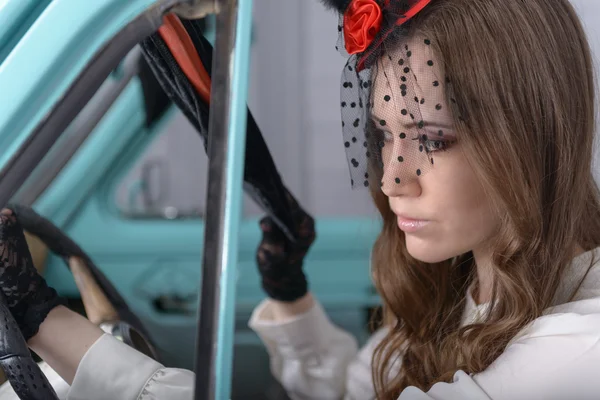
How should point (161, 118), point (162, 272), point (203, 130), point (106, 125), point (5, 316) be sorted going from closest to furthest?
point (5, 316), point (203, 130), point (106, 125), point (161, 118), point (162, 272)

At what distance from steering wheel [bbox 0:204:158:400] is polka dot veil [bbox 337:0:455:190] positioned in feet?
1.39

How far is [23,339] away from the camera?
74 cm

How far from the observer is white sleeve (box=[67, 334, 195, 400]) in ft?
2.52

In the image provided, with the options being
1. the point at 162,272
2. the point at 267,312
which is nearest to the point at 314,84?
the point at 162,272

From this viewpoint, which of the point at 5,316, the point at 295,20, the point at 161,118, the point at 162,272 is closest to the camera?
the point at 5,316

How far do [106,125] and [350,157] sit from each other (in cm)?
44

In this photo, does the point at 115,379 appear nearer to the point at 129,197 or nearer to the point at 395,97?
the point at 395,97

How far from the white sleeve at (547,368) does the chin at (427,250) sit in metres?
0.17

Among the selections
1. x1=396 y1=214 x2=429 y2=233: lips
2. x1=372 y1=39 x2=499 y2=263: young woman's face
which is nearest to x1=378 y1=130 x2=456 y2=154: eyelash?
x1=372 y1=39 x2=499 y2=263: young woman's face

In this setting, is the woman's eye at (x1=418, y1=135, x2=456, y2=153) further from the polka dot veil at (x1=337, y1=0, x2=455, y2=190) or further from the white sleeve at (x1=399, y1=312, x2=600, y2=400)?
the white sleeve at (x1=399, y1=312, x2=600, y2=400)

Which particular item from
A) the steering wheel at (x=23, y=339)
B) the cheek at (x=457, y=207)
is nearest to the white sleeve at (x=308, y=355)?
the steering wheel at (x=23, y=339)

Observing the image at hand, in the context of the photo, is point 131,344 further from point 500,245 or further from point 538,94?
point 538,94

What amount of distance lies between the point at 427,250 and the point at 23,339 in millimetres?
555

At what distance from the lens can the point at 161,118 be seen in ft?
4.27
